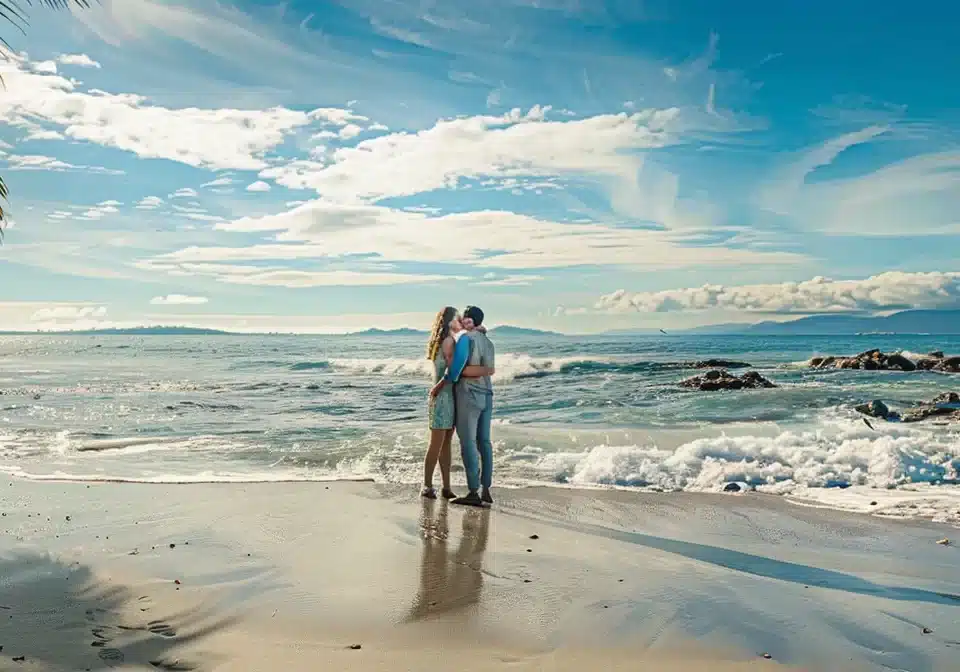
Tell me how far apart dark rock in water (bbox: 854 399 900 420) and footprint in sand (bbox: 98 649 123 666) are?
17.4 metres

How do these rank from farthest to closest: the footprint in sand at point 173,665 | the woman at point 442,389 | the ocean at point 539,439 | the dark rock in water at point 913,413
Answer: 1. the dark rock in water at point 913,413
2. the ocean at point 539,439
3. the woman at point 442,389
4. the footprint in sand at point 173,665

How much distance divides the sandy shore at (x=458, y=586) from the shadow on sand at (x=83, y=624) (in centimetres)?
2

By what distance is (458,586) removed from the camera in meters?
5.23

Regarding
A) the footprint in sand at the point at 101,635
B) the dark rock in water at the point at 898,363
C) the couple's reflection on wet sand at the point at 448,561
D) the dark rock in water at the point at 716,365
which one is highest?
the dark rock in water at the point at 898,363

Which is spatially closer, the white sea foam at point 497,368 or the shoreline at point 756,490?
the shoreline at point 756,490

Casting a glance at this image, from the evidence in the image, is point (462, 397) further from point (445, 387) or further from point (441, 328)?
point (441, 328)

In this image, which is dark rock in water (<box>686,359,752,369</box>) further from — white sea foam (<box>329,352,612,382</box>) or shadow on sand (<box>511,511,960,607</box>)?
shadow on sand (<box>511,511,960,607</box>)

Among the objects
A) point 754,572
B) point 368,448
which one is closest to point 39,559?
point 754,572

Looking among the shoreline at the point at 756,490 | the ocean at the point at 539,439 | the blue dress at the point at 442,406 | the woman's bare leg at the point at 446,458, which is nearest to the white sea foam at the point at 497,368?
the ocean at the point at 539,439

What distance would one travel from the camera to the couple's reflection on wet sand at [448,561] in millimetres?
4879

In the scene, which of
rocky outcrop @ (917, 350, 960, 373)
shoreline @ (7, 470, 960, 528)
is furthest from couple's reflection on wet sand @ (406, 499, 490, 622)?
rocky outcrop @ (917, 350, 960, 373)

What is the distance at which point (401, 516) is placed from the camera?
7.44m

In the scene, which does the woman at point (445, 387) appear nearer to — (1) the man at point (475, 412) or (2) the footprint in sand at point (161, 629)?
(1) the man at point (475, 412)

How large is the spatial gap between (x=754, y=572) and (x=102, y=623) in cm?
437
